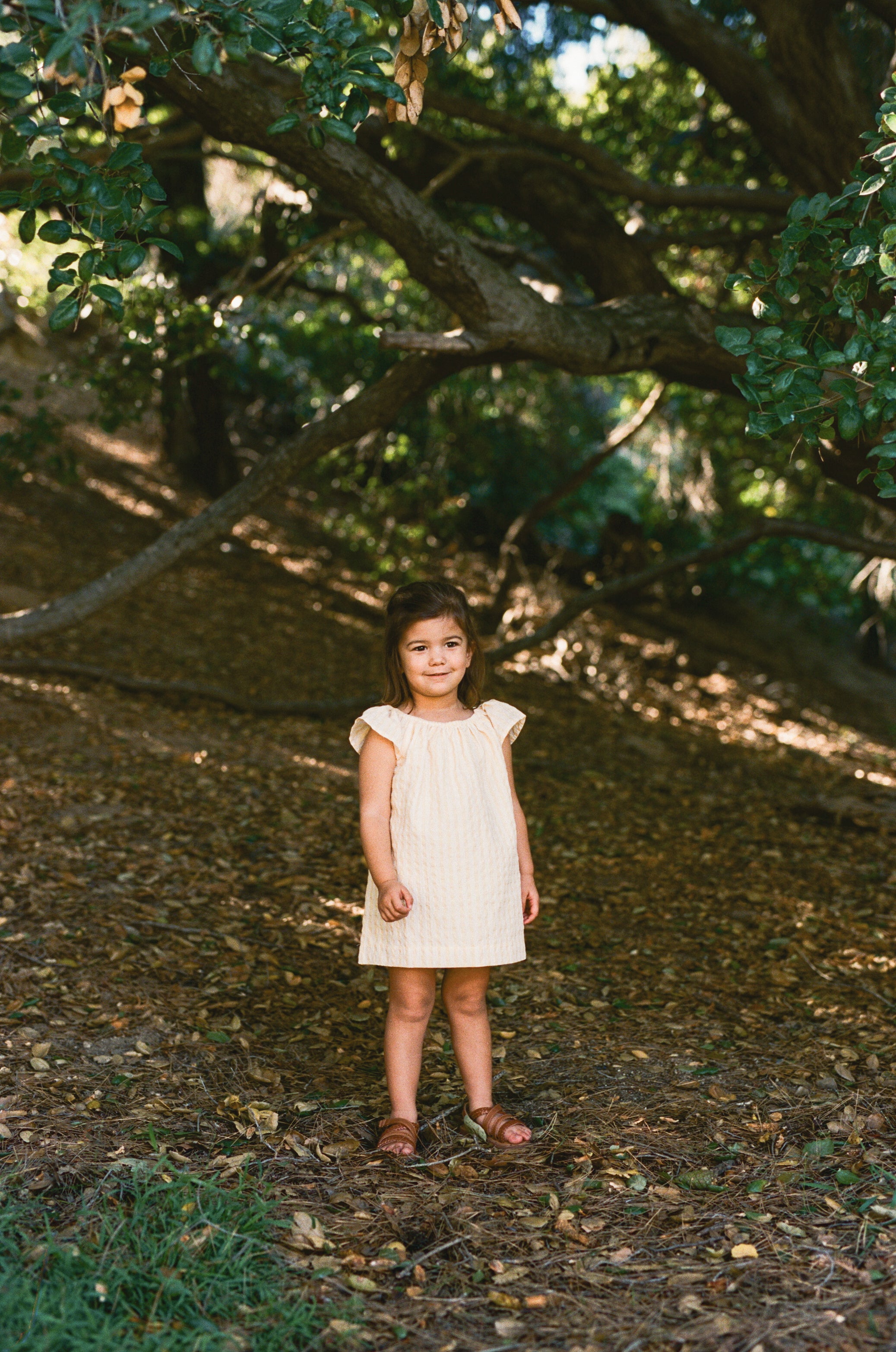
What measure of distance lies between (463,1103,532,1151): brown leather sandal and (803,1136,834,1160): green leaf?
0.68 meters

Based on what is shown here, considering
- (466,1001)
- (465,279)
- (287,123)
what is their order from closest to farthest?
(287,123) → (466,1001) → (465,279)

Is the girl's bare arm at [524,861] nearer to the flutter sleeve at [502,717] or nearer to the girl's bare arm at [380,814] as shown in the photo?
the flutter sleeve at [502,717]

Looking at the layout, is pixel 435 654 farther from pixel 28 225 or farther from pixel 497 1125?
pixel 28 225

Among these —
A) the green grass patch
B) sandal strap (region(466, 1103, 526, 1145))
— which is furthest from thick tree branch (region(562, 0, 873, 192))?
the green grass patch

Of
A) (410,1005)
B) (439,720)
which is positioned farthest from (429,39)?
(410,1005)

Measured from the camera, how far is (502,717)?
2.82m

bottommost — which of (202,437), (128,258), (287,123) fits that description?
(128,258)

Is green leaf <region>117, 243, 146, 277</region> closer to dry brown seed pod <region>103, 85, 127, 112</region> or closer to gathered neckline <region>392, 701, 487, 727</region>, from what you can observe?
dry brown seed pod <region>103, 85, 127, 112</region>

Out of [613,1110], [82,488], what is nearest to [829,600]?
[82,488]

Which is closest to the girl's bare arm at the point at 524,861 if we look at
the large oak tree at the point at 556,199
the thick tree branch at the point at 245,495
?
the large oak tree at the point at 556,199

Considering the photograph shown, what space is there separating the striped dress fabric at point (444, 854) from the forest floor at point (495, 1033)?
51cm

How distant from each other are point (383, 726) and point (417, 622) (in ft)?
0.89

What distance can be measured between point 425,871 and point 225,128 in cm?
276

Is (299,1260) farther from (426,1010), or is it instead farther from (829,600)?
(829,600)
